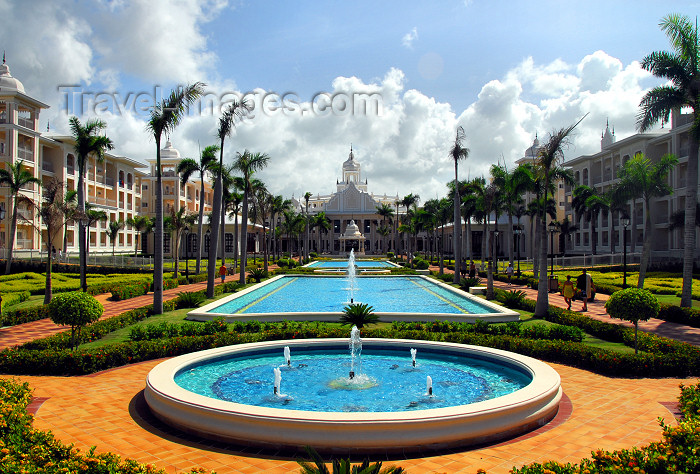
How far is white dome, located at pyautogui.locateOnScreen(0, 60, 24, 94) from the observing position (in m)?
39.3

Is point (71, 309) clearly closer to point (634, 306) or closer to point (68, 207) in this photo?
point (634, 306)

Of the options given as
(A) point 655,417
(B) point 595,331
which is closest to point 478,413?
(A) point 655,417

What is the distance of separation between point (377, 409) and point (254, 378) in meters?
3.10

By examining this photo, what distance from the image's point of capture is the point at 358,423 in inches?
229

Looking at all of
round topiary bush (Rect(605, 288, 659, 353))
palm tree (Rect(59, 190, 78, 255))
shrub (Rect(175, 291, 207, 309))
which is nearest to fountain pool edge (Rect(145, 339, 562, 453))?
round topiary bush (Rect(605, 288, 659, 353))

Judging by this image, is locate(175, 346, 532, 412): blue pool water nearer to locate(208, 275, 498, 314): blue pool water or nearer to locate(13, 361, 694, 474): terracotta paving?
locate(13, 361, 694, 474): terracotta paving

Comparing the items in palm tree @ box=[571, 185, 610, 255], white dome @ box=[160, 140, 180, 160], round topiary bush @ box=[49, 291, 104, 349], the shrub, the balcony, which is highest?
white dome @ box=[160, 140, 180, 160]

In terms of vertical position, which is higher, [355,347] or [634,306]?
[634,306]

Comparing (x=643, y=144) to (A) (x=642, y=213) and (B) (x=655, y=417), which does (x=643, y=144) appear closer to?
(A) (x=642, y=213)

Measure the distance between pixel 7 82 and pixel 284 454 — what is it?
46.2 m

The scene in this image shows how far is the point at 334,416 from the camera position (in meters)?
6.00

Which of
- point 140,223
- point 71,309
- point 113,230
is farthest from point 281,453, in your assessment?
point 140,223

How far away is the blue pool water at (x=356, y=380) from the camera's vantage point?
27.0 ft

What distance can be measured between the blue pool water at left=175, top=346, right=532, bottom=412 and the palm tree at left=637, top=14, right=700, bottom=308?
11761 mm
